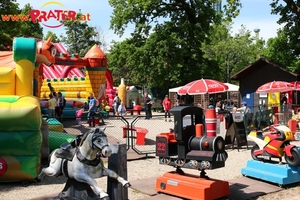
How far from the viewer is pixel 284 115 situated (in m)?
17.7

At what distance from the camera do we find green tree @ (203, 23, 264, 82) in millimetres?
46594

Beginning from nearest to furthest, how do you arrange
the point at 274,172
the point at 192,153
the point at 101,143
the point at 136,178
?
the point at 101,143 → the point at 192,153 → the point at 274,172 → the point at 136,178

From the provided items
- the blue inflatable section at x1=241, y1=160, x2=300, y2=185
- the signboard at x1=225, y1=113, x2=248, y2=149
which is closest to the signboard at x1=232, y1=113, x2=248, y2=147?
the signboard at x1=225, y1=113, x2=248, y2=149

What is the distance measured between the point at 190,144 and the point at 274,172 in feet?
7.66

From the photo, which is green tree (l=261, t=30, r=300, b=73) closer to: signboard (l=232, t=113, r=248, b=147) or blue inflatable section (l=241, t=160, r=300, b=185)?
signboard (l=232, t=113, r=248, b=147)

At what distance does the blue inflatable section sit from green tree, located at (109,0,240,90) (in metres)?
23.4

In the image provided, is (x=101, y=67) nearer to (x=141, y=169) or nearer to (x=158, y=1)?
(x=158, y=1)

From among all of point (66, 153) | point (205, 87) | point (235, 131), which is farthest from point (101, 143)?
point (205, 87)

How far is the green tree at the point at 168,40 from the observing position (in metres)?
31.4

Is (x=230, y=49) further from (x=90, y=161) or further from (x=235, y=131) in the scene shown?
(x=90, y=161)

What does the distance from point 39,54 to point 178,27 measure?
21966mm

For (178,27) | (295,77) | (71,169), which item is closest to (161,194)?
(71,169)

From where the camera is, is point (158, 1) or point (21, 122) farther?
point (158, 1)

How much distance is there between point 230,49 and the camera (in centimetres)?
4697
